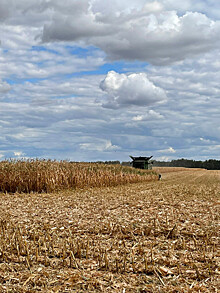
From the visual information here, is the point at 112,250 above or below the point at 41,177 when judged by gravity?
below

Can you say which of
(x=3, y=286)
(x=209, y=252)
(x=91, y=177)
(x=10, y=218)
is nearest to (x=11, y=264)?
(x=3, y=286)

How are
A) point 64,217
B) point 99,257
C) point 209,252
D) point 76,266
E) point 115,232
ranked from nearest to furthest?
point 76,266, point 99,257, point 209,252, point 115,232, point 64,217

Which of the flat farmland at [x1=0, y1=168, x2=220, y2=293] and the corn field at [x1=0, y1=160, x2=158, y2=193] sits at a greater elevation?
the corn field at [x1=0, y1=160, x2=158, y2=193]

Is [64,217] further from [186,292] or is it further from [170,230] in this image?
[186,292]

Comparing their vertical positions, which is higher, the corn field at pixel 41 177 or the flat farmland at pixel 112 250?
the corn field at pixel 41 177

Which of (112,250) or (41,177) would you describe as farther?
(41,177)

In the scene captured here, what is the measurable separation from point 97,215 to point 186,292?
4694 millimetres

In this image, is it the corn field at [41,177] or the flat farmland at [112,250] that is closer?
the flat farmland at [112,250]

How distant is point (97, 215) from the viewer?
8.83m

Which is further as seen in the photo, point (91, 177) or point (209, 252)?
point (91, 177)

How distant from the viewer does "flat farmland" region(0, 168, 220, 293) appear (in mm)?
4547

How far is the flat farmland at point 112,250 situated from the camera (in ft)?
14.9

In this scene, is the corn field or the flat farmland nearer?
the flat farmland

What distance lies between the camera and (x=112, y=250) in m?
5.93
